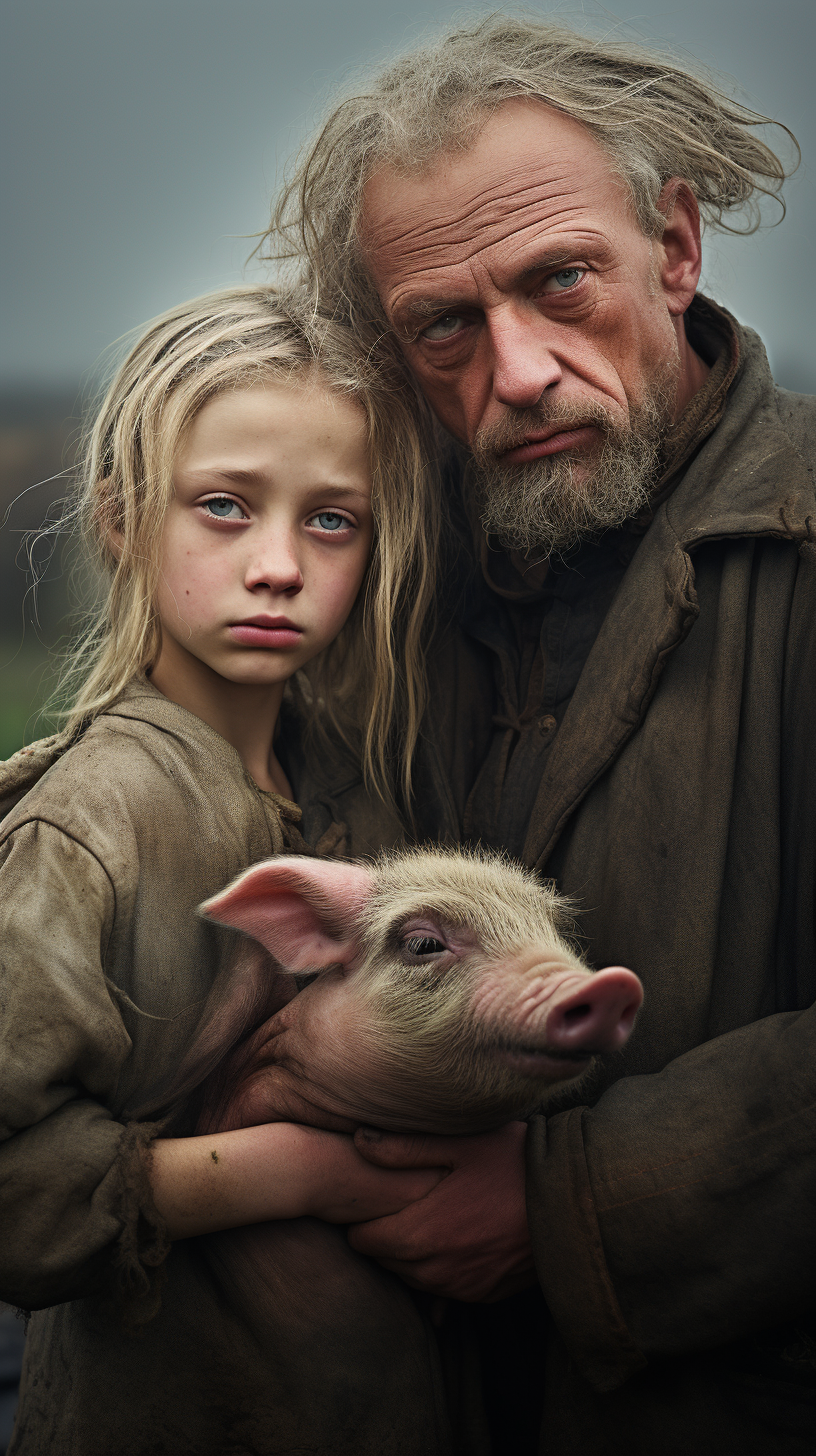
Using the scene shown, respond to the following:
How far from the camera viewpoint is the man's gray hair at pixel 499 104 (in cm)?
145

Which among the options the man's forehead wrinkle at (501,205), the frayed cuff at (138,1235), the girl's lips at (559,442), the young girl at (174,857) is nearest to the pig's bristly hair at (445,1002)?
the young girl at (174,857)

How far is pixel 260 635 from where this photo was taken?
1282 millimetres

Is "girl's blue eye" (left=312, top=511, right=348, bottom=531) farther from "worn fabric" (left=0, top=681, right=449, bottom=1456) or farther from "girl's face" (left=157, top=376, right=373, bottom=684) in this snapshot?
"worn fabric" (left=0, top=681, right=449, bottom=1456)

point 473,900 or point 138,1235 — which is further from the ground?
point 473,900

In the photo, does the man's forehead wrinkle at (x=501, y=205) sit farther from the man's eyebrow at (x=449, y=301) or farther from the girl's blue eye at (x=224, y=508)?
the girl's blue eye at (x=224, y=508)

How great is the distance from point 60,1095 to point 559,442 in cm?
111

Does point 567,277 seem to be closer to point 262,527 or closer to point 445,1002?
point 262,527

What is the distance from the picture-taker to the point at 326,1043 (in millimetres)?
1277

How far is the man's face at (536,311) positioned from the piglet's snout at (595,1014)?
0.79 meters

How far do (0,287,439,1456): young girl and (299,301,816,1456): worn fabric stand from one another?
0.24 metres

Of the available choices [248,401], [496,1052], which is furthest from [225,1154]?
[248,401]

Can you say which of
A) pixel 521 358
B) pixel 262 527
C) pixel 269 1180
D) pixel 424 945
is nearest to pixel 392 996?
pixel 424 945

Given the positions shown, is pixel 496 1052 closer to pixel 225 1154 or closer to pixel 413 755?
pixel 225 1154

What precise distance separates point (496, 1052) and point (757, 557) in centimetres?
74
